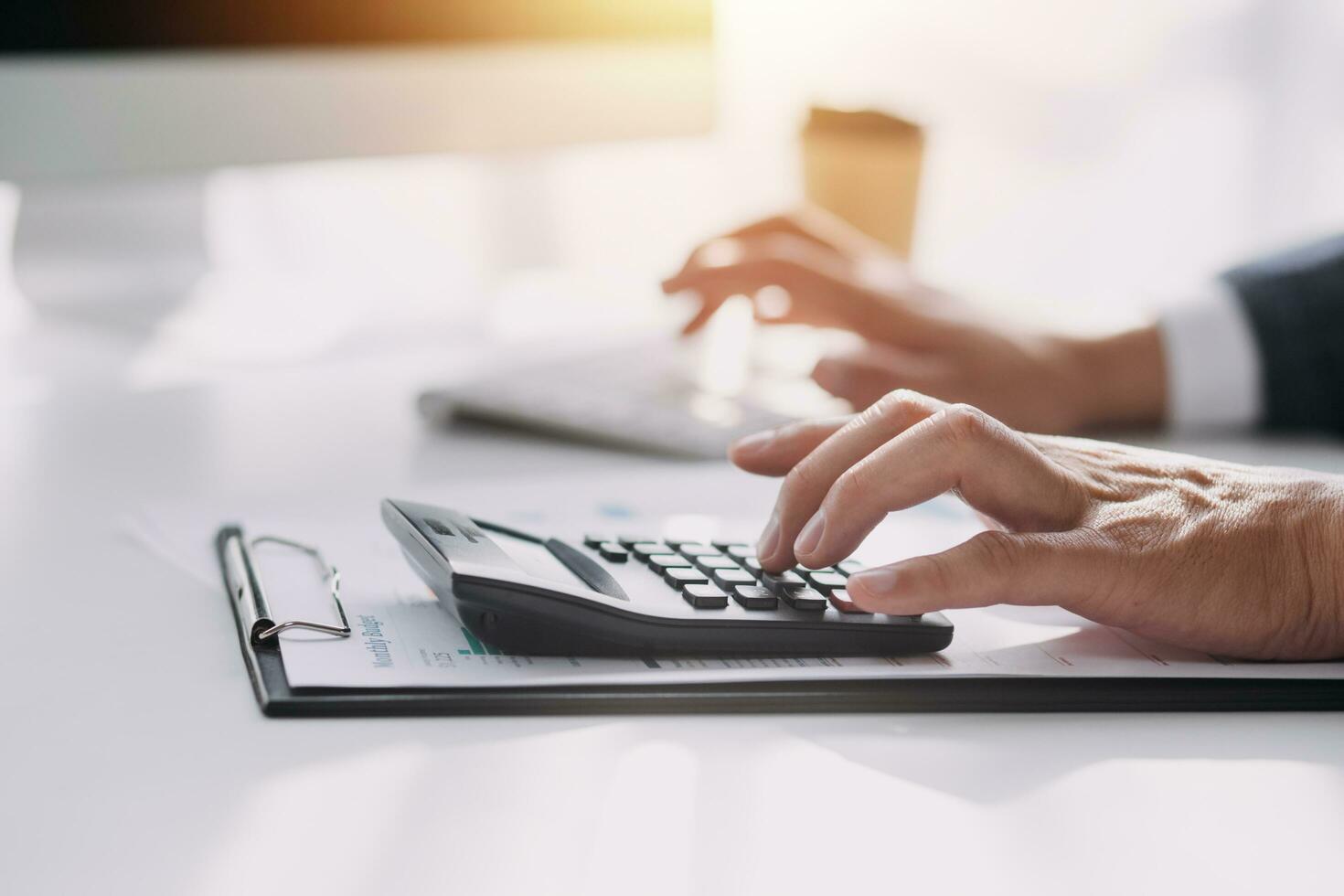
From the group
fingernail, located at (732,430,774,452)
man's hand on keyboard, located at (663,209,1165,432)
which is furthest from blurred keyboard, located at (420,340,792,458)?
fingernail, located at (732,430,774,452)

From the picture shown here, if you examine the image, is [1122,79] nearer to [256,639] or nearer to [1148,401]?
[1148,401]

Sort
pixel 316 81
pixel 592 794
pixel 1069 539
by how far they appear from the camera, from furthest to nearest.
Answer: pixel 316 81 → pixel 1069 539 → pixel 592 794

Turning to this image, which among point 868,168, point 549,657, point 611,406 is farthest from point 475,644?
point 868,168

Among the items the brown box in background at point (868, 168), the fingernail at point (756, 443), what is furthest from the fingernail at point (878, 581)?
the brown box in background at point (868, 168)

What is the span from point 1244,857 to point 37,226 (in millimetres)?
1024

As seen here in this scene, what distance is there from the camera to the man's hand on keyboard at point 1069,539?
47 centimetres

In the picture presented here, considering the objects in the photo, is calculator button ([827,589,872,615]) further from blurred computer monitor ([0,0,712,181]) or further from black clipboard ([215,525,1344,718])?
blurred computer monitor ([0,0,712,181])

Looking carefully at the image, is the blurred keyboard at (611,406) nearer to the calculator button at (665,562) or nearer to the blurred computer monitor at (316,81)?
the blurred computer monitor at (316,81)

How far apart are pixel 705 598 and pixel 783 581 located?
40mm

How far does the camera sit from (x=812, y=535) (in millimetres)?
502

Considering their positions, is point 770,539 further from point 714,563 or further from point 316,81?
point 316,81

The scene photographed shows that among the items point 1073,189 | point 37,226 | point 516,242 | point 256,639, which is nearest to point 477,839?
point 256,639

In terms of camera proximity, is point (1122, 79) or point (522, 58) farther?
point (1122, 79)

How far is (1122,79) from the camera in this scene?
1822mm
